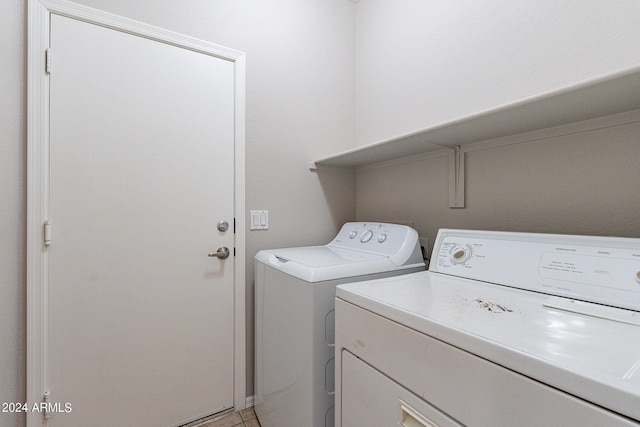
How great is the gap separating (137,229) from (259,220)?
64cm

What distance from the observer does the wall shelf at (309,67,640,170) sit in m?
0.78

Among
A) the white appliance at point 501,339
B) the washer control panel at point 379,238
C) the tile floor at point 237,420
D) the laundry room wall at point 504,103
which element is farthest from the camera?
the tile floor at point 237,420

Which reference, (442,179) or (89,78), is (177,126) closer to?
(89,78)

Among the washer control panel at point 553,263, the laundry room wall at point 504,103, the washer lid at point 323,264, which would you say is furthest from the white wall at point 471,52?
the washer lid at point 323,264

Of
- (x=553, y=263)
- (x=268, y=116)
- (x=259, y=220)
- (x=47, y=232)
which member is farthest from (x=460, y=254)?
(x=47, y=232)

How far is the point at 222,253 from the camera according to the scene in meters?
1.61

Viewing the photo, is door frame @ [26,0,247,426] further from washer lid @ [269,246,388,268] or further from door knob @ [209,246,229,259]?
washer lid @ [269,246,388,268]

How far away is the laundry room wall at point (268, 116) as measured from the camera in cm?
120

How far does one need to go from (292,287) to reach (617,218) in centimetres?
122

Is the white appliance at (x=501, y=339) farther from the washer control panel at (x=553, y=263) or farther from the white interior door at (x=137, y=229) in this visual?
the white interior door at (x=137, y=229)

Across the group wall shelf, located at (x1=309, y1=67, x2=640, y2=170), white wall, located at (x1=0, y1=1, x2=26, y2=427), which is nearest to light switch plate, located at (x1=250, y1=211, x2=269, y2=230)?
wall shelf, located at (x1=309, y1=67, x2=640, y2=170)

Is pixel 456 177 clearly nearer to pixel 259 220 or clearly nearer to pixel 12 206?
pixel 259 220

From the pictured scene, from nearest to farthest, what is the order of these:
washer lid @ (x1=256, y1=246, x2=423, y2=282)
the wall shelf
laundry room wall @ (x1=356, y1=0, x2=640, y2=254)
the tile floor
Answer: the wall shelf → laundry room wall @ (x1=356, y1=0, x2=640, y2=254) → washer lid @ (x1=256, y1=246, x2=423, y2=282) → the tile floor

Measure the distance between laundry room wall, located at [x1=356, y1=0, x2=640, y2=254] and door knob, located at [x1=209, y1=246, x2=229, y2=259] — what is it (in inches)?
40.8
